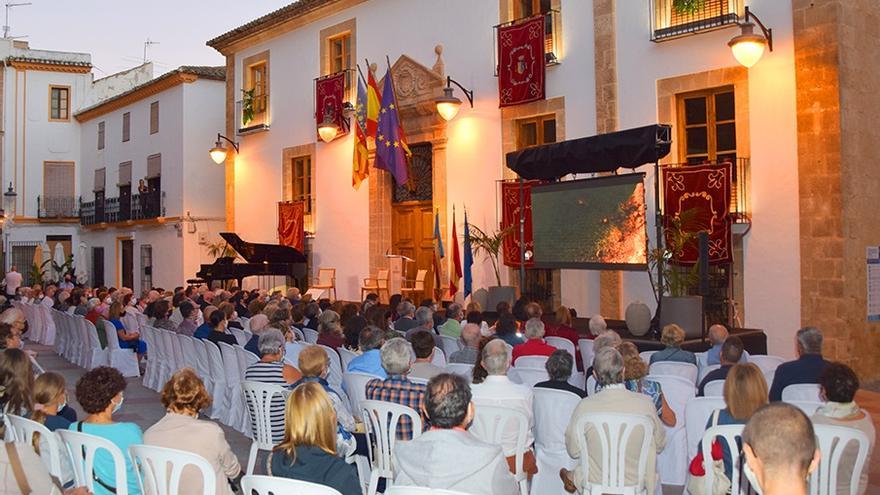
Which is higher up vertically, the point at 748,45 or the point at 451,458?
the point at 748,45

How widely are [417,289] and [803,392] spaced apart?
10.8 m

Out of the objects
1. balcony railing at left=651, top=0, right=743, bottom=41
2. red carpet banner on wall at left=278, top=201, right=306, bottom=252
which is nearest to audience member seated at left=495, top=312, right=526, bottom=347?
balcony railing at left=651, top=0, right=743, bottom=41

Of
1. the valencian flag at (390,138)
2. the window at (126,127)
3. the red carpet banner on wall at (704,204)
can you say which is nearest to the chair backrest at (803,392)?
the red carpet banner on wall at (704,204)

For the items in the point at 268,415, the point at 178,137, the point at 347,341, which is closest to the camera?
the point at 268,415

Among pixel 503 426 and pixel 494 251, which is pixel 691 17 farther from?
pixel 503 426

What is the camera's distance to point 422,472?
3.29 m

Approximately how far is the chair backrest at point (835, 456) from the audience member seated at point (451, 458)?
1344 mm

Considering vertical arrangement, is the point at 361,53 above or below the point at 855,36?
above

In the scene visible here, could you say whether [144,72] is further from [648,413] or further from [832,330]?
[648,413]

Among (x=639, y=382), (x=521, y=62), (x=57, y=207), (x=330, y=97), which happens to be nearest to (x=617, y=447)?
(x=639, y=382)

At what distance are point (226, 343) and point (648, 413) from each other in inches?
187

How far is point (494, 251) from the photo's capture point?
1341 cm

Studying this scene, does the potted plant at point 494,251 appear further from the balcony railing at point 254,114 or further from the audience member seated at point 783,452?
the audience member seated at point 783,452

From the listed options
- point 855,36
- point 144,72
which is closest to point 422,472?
point 855,36
